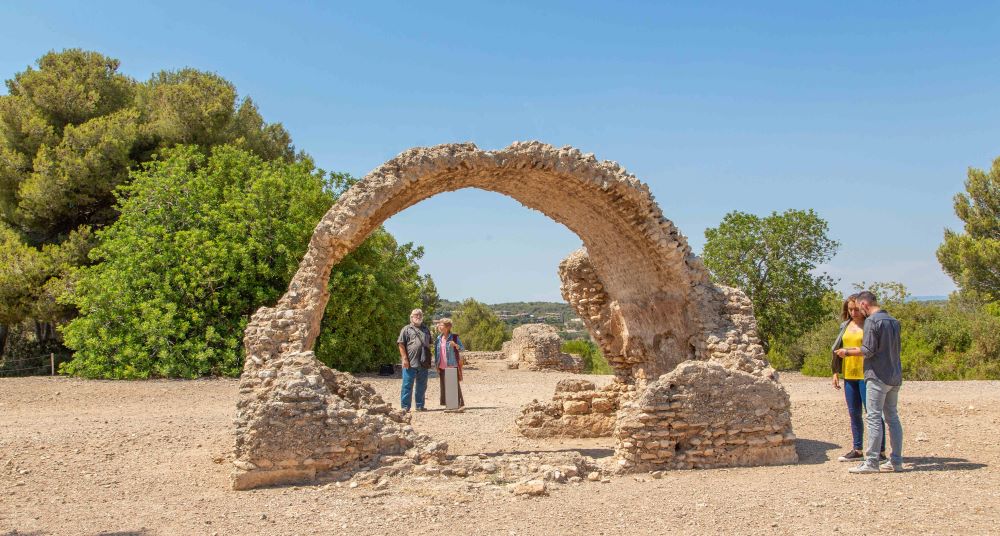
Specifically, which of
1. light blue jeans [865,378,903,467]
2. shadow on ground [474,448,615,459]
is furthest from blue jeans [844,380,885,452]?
shadow on ground [474,448,615,459]

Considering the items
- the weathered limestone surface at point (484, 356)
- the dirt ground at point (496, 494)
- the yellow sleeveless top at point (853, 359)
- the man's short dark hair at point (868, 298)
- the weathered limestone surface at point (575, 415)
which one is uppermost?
the man's short dark hair at point (868, 298)

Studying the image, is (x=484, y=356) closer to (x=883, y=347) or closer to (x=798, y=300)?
(x=798, y=300)

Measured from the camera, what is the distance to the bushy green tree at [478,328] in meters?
42.4

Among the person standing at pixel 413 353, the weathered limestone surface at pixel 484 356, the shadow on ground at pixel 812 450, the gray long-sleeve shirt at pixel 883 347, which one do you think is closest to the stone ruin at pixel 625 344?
the shadow on ground at pixel 812 450

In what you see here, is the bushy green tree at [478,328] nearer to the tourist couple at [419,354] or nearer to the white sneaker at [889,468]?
the tourist couple at [419,354]

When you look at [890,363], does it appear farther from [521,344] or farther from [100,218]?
[100,218]

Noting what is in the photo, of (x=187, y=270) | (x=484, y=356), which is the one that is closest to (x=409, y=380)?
(x=187, y=270)

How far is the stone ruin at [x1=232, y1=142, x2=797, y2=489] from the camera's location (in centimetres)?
721

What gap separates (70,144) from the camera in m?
21.4

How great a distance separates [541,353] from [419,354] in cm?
1133

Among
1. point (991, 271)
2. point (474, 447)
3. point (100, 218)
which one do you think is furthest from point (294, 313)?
point (991, 271)

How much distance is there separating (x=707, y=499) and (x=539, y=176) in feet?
12.9

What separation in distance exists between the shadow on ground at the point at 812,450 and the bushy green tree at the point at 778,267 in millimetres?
13085

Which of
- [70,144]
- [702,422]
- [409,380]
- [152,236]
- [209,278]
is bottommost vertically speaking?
[702,422]
